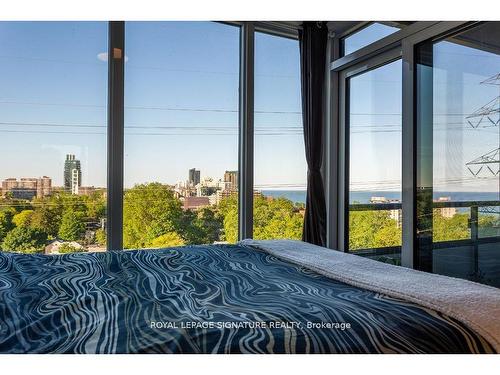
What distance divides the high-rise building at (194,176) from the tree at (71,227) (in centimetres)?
92

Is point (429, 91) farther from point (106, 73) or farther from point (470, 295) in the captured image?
point (106, 73)

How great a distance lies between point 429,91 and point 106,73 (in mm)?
2409

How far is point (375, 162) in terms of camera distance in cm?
324

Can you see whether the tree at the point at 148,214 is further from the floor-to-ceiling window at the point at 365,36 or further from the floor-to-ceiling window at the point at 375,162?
the floor-to-ceiling window at the point at 365,36

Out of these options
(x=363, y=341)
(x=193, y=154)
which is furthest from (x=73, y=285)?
(x=193, y=154)

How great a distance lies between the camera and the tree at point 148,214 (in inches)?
121

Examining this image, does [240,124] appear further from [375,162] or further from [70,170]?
[70,170]

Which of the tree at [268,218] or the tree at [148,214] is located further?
the tree at [268,218]

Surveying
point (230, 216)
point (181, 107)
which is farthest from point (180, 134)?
point (230, 216)

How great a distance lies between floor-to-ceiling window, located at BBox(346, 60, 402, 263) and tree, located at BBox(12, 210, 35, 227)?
2.72 m

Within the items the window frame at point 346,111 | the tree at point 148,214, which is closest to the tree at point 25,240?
the tree at point 148,214

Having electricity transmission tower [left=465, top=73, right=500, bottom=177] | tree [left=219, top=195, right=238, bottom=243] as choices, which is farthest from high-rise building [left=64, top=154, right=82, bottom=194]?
electricity transmission tower [left=465, top=73, right=500, bottom=177]

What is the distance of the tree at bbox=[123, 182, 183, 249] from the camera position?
3084 mm
